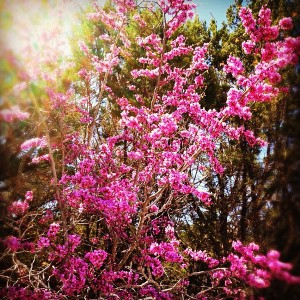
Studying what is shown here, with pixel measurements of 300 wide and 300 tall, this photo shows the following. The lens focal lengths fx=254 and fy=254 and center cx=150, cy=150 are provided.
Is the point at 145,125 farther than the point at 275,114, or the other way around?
the point at 275,114

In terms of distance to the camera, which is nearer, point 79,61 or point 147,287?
point 147,287

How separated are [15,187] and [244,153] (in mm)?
6292

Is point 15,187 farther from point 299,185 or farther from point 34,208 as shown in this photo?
point 299,185

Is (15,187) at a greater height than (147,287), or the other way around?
(15,187)

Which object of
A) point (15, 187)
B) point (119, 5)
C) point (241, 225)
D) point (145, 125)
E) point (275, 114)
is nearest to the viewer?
point (15, 187)

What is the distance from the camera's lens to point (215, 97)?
8.87m

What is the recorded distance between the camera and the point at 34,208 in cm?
698

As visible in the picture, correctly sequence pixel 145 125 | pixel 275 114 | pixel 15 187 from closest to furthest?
1. pixel 15 187
2. pixel 145 125
3. pixel 275 114

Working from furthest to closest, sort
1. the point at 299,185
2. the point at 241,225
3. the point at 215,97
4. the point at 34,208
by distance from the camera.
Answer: the point at 215,97
the point at 241,225
the point at 34,208
the point at 299,185

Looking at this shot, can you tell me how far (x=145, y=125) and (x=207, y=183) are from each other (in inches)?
189

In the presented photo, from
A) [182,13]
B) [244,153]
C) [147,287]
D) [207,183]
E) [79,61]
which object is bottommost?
[147,287]

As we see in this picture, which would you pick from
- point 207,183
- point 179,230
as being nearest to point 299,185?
point 207,183

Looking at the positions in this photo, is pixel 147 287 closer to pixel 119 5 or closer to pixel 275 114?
pixel 275 114

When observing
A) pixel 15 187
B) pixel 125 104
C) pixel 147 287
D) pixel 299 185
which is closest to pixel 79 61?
pixel 125 104
